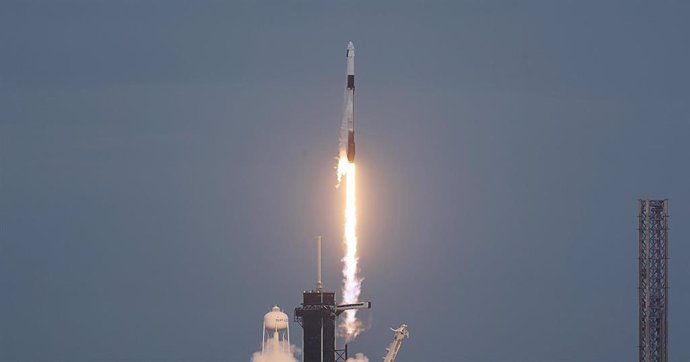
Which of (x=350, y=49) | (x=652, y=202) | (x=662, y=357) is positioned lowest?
(x=662, y=357)

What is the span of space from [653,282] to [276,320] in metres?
32.4

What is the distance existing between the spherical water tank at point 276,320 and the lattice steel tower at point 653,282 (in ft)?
99.9

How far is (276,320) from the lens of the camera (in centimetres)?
18775

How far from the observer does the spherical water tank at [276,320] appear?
187750mm

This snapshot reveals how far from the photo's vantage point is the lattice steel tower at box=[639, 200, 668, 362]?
570ft

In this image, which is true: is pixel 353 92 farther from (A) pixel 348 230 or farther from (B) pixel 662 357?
(B) pixel 662 357

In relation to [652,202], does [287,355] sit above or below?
below

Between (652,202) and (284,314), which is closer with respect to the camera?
(652,202)

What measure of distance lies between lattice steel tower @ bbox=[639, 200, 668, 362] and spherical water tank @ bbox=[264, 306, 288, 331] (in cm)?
3046

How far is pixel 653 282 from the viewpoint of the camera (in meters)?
175

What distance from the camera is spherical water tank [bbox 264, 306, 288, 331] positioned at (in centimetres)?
18775

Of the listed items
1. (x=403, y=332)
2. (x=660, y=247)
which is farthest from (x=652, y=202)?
(x=403, y=332)

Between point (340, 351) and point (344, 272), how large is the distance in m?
6.39

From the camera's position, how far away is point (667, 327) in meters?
175
